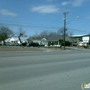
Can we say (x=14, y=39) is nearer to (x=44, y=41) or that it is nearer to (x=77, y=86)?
(x=44, y=41)

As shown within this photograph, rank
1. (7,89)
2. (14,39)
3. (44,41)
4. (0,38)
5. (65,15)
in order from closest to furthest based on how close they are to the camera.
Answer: (7,89) → (65,15) → (0,38) → (44,41) → (14,39)

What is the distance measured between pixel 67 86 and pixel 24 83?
5.50ft

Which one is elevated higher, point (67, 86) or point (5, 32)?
point (5, 32)

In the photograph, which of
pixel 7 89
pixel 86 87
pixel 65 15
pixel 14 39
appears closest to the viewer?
pixel 7 89

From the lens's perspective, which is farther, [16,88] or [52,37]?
[52,37]

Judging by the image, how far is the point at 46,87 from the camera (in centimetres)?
612

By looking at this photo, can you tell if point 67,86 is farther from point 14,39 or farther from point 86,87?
point 14,39

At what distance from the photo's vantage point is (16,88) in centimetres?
593

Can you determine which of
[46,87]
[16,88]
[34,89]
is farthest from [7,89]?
[46,87]

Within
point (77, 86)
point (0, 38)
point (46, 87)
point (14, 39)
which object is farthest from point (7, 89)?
point (14, 39)

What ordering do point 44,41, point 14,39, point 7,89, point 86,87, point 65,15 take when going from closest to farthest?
point 7,89, point 86,87, point 65,15, point 44,41, point 14,39

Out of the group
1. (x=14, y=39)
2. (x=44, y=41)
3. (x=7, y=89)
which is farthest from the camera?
(x=14, y=39)

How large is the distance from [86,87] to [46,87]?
4.93ft

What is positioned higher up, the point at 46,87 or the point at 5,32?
the point at 5,32
